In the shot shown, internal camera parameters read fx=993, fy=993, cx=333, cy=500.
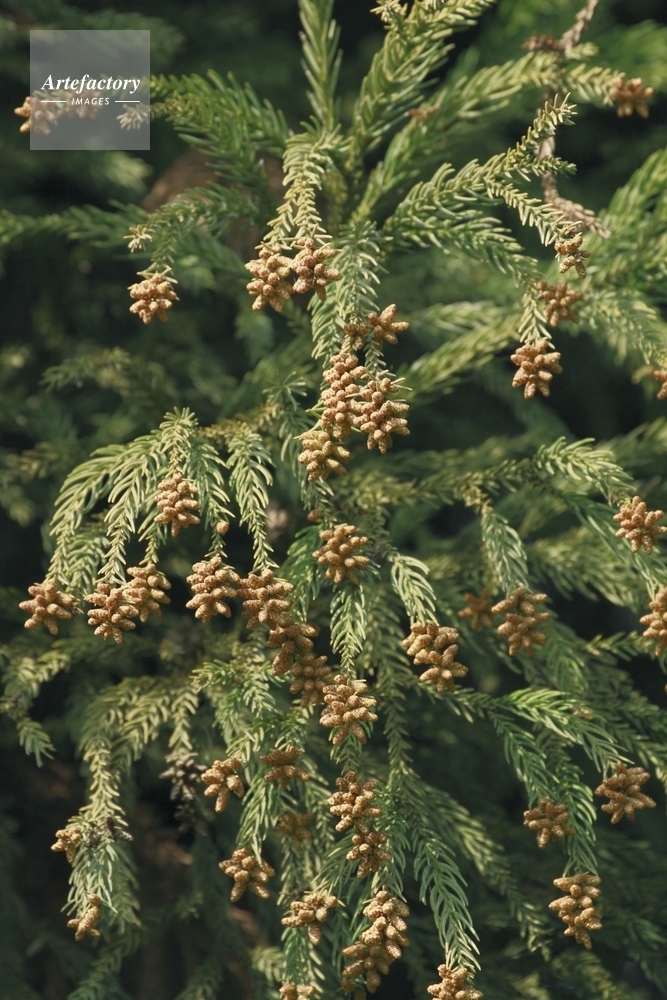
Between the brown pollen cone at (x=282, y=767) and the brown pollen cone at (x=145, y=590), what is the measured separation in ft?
0.51

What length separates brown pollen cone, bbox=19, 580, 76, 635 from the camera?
824 mm

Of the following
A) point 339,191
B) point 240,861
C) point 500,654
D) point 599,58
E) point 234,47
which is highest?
point 234,47

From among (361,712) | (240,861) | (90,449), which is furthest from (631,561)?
(90,449)

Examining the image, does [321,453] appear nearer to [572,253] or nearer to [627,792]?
[572,253]

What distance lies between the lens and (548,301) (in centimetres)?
89

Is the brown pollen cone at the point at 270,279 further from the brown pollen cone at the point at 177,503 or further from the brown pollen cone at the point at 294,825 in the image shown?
the brown pollen cone at the point at 294,825

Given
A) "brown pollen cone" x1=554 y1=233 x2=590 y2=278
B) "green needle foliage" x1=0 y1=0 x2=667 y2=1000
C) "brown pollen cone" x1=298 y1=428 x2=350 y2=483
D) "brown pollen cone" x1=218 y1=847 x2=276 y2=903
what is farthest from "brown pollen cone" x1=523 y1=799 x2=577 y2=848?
"brown pollen cone" x1=554 y1=233 x2=590 y2=278

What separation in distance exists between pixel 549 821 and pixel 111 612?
0.41 m

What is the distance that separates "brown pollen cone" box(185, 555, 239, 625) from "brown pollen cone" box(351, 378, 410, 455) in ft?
0.51

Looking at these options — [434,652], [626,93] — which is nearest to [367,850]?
[434,652]

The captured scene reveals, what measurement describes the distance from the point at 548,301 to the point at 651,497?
1.16 ft

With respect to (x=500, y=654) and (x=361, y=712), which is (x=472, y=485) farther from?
(x=361, y=712)

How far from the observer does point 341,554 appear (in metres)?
0.84

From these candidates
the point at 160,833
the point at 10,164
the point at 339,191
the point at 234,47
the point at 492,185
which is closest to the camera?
the point at 492,185
